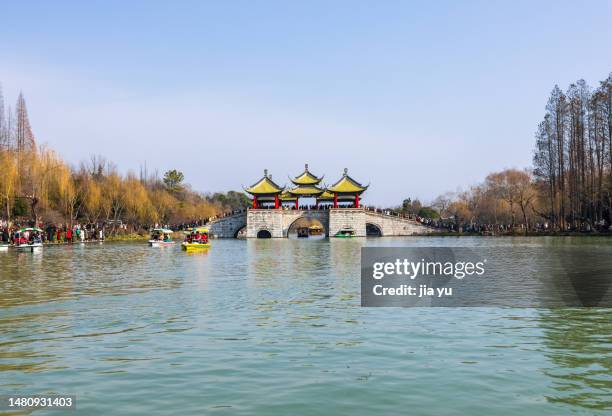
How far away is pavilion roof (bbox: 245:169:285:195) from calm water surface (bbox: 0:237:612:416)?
58919mm

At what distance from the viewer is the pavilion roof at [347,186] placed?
7356 centimetres

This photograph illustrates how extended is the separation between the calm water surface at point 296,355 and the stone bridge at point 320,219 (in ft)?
191

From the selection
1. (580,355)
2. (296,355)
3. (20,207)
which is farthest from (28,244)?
(580,355)

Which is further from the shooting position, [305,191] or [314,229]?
[314,229]

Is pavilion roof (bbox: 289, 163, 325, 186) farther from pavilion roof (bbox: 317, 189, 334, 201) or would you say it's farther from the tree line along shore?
the tree line along shore

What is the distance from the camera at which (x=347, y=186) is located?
7444 centimetres

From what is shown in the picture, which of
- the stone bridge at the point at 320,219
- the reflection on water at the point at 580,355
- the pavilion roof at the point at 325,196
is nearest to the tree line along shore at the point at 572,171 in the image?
the stone bridge at the point at 320,219

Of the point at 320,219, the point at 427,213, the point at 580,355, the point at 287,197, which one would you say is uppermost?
the point at 287,197

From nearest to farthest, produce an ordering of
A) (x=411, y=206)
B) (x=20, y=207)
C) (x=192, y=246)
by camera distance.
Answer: (x=192, y=246)
(x=20, y=207)
(x=411, y=206)

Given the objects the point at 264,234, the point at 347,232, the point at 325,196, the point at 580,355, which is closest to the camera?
the point at 580,355

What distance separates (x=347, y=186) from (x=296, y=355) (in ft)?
217

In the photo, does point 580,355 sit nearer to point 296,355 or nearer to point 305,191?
point 296,355

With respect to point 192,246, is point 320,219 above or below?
above

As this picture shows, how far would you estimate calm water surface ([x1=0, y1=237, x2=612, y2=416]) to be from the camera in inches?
262
